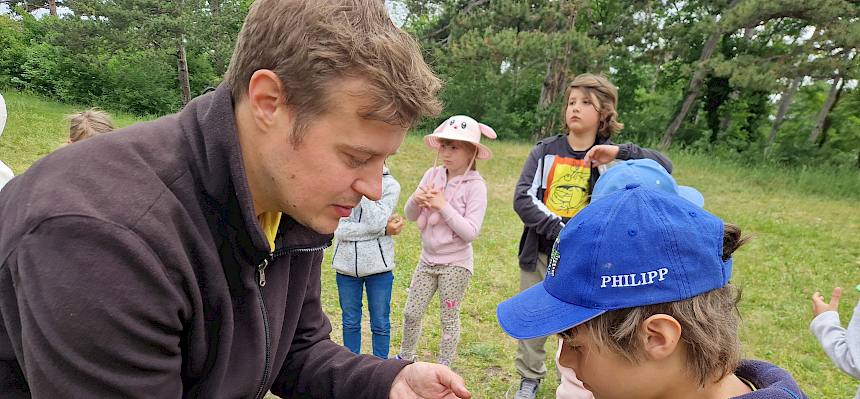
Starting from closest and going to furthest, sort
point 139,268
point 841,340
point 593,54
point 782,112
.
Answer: point 139,268
point 841,340
point 593,54
point 782,112

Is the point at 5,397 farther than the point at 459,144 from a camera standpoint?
No

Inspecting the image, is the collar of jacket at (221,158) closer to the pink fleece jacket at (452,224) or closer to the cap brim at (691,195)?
the cap brim at (691,195)

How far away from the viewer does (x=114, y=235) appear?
3.26 feet

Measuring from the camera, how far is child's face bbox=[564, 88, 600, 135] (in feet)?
11.5

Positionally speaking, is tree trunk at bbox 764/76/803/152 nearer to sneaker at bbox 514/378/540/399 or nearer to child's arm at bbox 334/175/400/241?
→ sneaker at bbox 514/378/540/399

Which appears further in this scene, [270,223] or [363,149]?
[270,223]

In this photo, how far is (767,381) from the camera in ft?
4.49

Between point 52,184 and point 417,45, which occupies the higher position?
point 417,45

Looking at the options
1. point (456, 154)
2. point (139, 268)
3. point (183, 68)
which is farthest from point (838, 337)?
point (183, 68)

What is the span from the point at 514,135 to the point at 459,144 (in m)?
22.0

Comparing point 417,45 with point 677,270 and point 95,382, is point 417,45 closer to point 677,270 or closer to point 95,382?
point 677,270

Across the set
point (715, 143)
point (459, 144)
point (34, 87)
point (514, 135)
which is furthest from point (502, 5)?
point (34, 87)

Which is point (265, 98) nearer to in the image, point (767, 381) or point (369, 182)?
point (369, 182)

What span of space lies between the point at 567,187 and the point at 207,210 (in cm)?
A: 265
